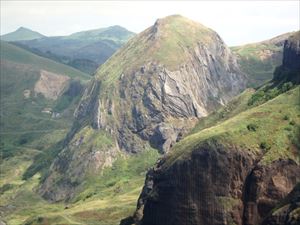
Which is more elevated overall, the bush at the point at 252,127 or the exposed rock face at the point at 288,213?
the bush at the point at 252,127

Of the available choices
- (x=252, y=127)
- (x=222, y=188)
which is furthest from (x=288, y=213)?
(x=252, y=127)

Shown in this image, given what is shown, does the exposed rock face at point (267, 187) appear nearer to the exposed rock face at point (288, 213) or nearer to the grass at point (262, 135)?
the grass at point (262, 135)

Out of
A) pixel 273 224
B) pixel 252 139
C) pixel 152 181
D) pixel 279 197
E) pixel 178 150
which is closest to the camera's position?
pixel 273 224

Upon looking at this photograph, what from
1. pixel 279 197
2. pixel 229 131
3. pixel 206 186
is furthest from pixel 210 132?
pixel 279 197

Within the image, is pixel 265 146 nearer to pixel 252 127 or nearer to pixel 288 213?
pixel 252 127

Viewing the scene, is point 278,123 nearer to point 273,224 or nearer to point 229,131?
point 229,131

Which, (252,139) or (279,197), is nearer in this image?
(279,197)

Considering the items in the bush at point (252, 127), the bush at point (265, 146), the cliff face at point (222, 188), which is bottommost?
the cliff face at point (222, 188)

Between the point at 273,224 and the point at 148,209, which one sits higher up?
the point at 273,224

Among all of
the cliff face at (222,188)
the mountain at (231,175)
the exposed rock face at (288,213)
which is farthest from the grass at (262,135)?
the exposed rock face at (288,213)
